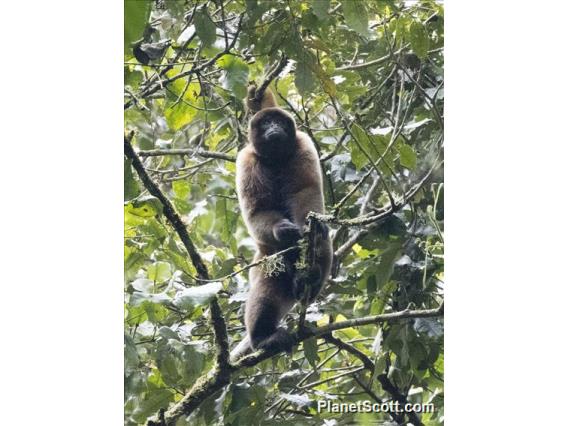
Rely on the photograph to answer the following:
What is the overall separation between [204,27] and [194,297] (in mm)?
1453

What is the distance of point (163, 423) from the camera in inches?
187

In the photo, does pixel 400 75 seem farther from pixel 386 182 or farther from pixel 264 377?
pixel 264 377

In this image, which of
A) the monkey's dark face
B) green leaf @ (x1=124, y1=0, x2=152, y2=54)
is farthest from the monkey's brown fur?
green leaf @ (x1=124, y1=0, x2=152, y2=54)

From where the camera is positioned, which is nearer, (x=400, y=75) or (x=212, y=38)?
(x=212, y=38)

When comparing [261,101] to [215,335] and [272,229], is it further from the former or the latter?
[215,335]

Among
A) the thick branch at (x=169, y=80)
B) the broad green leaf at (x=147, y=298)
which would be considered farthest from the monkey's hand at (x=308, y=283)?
the thick branch at (x=169, y=80)

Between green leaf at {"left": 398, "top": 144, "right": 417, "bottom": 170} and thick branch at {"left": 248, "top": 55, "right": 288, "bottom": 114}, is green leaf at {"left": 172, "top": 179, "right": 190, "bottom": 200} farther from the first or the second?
green leaf at {"left": 398, "top": 144, "right": 417, "bottom": 170}

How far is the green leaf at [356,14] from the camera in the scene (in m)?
4.24

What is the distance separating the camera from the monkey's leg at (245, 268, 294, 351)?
208 inches

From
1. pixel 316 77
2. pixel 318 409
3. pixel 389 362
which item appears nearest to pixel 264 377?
pixel 318 409

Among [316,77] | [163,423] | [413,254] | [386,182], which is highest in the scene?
[316,77]

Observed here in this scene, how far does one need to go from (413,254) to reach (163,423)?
1786 millimetres

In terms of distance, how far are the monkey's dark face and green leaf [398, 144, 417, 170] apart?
79 cm

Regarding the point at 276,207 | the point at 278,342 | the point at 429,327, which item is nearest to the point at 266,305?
the point at 278,342
